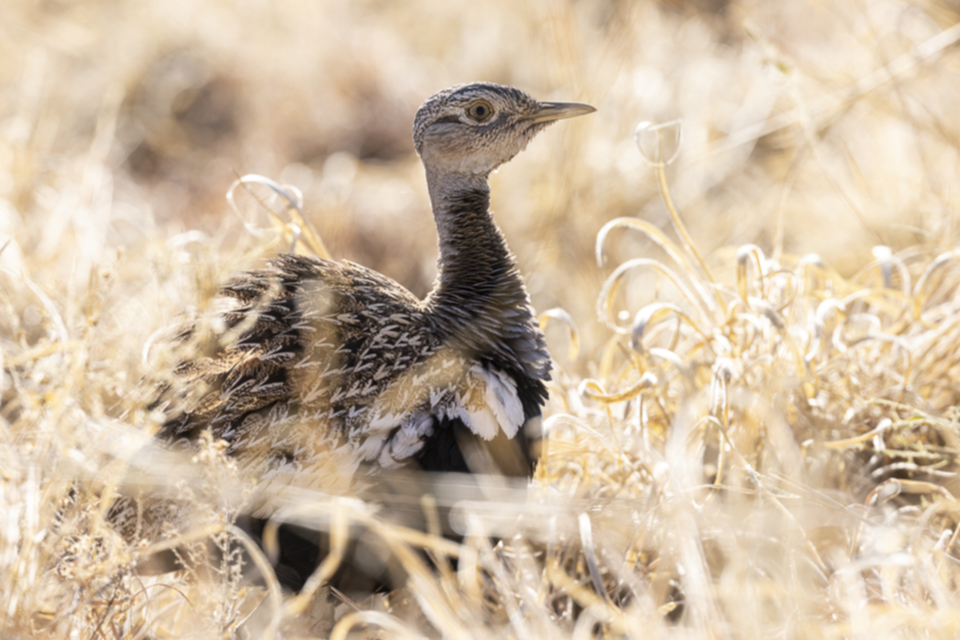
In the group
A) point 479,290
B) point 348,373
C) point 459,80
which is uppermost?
point 459,80

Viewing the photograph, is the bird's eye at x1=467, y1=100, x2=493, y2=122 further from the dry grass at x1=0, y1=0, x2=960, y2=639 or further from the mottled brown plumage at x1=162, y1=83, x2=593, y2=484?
the dry grass at x1=0, y1=0, x2=960, y2=639

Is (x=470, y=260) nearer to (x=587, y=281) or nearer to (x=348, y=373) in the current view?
(x=348, y=373)

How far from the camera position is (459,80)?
283 inches

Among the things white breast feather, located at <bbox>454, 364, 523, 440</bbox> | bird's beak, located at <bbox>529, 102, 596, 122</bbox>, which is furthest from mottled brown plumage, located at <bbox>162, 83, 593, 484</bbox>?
bird's beak, located at <bbox>529, 102, 596, 122</bbox>

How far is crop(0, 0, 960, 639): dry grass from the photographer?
6.86 ft

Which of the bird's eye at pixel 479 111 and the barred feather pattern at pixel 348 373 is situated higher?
the bird's eye at pixel 479 111

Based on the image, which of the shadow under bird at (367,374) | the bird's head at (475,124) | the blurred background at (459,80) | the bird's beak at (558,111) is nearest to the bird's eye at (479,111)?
the bird's head at (475,124)

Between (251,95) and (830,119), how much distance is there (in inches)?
196

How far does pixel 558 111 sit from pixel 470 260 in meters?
0.68

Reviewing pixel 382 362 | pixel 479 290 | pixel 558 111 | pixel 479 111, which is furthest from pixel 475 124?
pixel 382 362

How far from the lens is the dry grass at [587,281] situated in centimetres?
209

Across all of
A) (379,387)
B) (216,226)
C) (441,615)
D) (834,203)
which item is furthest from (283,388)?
(834,203)

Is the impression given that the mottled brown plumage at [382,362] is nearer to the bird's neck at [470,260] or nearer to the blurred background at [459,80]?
the bird's neck at [470,260]

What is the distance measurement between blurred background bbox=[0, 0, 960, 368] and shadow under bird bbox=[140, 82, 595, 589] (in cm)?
28
